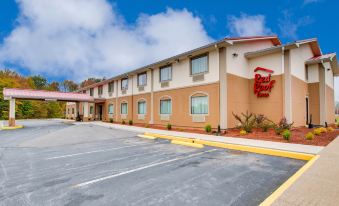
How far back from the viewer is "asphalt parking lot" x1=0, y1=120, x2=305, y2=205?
351 centimetres

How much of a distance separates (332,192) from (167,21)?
21.1 metres

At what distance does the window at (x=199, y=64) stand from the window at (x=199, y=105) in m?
2.16

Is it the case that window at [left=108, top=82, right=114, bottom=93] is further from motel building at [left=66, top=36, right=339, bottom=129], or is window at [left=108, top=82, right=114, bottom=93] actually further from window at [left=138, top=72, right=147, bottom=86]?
motel building at [left=66, top=36, right=339, bottom=129]

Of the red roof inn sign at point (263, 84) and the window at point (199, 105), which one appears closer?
the red roof inn sign at point (263, 84)

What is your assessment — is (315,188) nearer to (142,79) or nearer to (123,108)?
(142,79)

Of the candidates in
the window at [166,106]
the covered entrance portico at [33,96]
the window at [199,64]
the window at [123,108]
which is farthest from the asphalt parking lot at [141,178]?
the covered entrance portico at [33,96]

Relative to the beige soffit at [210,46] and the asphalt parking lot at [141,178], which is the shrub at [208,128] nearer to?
the beige soffit at [210,46]

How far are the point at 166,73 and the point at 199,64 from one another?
4.08 metres

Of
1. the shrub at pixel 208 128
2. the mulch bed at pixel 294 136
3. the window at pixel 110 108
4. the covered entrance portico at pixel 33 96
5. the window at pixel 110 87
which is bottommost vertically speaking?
the mulch bed at pixel 294 136

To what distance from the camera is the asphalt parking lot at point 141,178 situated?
351cm

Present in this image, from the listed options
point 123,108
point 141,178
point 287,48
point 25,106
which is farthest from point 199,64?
point 25,106

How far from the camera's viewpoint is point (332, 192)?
3461 mm

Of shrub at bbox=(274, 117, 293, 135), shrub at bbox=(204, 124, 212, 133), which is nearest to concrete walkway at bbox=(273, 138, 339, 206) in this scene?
shrub at bbox=(274, 117, 293, 135)

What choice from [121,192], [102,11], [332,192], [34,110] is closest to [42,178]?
[121,192]
